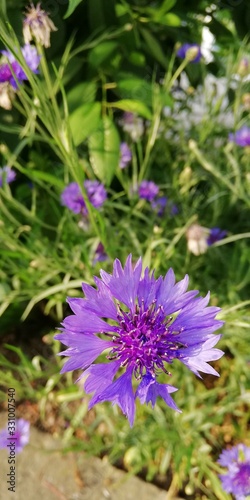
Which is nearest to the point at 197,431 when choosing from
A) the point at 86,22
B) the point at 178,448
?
the point at 178,448

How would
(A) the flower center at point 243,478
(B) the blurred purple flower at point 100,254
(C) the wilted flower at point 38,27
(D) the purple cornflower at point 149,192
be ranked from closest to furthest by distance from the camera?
(C) the wilted flower at point 38,27 → (A) the flower center at point 243,478 → (B) the blurred purple flower at point 100,254 → (D) the purple cornflower at point 149,192

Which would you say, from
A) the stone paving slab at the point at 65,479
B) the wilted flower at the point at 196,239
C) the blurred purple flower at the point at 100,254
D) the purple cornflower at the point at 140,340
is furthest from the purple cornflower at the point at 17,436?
the purple cornflower at the point at 140,340

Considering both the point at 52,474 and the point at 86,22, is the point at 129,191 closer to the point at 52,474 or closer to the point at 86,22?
the point at 86,22

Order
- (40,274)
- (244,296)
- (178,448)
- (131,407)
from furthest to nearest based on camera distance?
(244,296) < (40,274) < (178,448) < (131,407)

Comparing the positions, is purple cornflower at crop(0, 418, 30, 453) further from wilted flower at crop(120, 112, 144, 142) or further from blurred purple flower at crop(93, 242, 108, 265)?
wilted flower at crop(120, 112, 144, 142)

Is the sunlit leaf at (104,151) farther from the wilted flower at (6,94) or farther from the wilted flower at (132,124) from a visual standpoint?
the wilted flower at (6,94)

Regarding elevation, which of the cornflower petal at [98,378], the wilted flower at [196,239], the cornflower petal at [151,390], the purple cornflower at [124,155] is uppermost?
the purple cornflower at [124,155]

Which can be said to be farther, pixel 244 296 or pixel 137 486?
pixel 244 296

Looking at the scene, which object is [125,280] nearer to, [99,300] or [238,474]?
[99,300]

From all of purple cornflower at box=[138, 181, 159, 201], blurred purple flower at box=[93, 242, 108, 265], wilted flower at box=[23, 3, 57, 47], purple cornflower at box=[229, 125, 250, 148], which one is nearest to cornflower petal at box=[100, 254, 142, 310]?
wilted flower at box=[23, 3, 57, 47]
